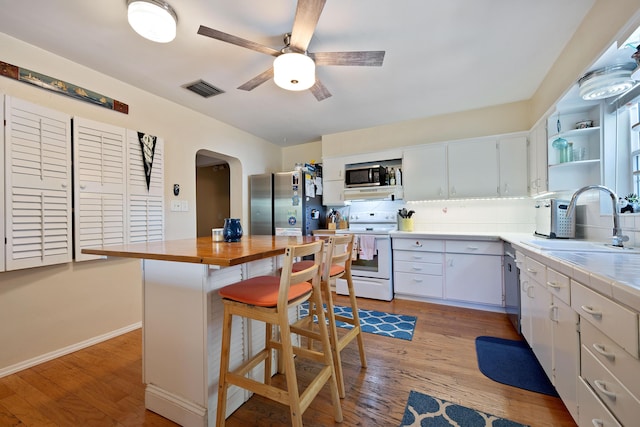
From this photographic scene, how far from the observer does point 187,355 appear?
1.37 metres

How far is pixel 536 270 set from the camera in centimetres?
168

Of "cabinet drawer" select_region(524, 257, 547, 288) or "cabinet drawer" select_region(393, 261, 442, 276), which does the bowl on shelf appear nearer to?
"cabinet drawer" select_region(524, 257, 547, 288)

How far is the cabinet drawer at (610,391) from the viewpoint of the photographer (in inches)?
31.8

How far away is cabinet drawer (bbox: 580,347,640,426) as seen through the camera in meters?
0.81

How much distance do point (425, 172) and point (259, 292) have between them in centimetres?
296

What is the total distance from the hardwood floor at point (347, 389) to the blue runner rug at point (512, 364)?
0.21 feet

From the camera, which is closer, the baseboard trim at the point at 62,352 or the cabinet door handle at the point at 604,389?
the cabinet door handle at the point at 604,389

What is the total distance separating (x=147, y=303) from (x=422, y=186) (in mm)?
3245

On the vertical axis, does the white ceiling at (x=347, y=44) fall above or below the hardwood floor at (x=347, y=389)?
above

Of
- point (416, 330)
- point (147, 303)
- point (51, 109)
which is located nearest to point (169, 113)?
point (51, 109)

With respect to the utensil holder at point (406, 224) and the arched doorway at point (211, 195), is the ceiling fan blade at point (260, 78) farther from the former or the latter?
the arched doorway at point (211, 195)

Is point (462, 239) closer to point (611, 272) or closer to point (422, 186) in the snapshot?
point (422, 186)

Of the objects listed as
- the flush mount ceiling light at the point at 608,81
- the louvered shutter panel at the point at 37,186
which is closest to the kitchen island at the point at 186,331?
the louvered shutter panel at the point at 37,186

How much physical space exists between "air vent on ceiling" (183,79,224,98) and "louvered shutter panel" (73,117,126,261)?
81cm
